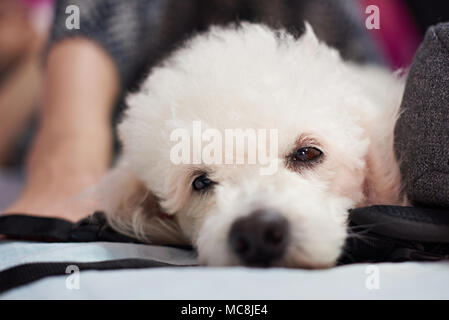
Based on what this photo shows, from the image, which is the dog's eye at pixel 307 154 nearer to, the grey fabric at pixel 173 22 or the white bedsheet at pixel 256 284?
the white bedsheet at pixel 256 284

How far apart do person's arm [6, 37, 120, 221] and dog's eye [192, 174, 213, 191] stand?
40 cm

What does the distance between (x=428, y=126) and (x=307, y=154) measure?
0.73 feet

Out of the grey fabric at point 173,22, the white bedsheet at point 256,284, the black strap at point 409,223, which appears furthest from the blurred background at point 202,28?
the white bedsheet at point 256,284

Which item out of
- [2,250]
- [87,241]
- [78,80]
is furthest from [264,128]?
[78,80]

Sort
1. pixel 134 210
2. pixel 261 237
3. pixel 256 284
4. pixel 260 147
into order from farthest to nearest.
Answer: pixel 134 210, pixel 260 147, pixel 261 237, pixel 256 284

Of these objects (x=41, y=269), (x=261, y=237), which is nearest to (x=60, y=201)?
(x=41, y=269)

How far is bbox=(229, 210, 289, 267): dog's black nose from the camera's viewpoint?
729mm

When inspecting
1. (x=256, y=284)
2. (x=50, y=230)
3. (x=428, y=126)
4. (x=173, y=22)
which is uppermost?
(x=173, y=22)

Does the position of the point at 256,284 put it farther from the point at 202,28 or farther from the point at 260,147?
the point at 202,28

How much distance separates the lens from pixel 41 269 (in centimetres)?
69

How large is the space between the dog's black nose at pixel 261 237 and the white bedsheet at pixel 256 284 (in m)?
0.06

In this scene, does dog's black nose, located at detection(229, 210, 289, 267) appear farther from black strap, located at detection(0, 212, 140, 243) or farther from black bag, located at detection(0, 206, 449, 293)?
black strap, located at detection(0, 212, 140, 243)

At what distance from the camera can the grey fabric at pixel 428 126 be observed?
2.48 ft

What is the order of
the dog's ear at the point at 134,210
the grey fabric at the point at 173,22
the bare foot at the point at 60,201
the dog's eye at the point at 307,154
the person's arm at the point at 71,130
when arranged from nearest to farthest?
the dog's eye at the point at 307,154 → the dog's ear at the point at 134,210 → the bare foot at the point at 60,201 → the person's arm at the point at 71,130 → the grey fabric at the point at 173,22
